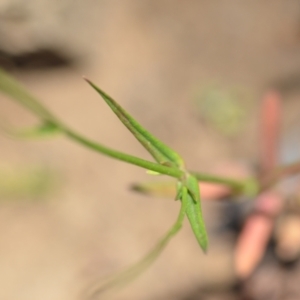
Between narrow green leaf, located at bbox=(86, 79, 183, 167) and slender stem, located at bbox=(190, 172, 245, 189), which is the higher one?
slender stem, located at bbox=(190, 172, 245, 189)

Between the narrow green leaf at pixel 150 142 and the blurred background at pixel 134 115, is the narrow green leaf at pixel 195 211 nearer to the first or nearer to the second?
the narrow green leaf at pixel 150 142

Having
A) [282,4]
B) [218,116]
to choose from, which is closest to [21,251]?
[218,116]

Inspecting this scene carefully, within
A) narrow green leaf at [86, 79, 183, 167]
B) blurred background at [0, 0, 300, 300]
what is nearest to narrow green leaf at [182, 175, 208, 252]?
narrow green leaf at [86, 79, 183, 167]

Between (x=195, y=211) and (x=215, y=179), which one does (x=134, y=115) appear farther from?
(x=195, y=211)

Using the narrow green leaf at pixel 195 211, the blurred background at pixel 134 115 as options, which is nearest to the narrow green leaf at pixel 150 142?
the narrow green leaf at pixel 195 211

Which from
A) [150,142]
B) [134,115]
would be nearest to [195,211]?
[150,142]

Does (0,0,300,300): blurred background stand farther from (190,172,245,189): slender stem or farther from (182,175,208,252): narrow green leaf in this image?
(182,175,208,252): narrow green leaf
